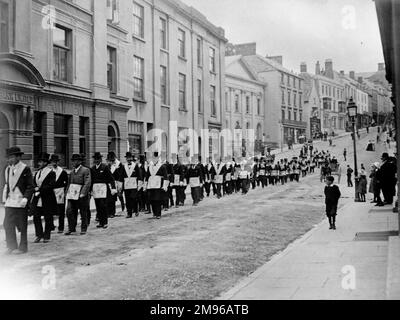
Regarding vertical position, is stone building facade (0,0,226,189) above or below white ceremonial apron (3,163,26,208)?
above

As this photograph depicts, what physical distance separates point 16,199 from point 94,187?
3.50m

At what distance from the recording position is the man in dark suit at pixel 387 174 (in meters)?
13.7

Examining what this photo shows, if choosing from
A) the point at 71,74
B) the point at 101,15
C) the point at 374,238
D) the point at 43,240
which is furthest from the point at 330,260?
the point at 101,15

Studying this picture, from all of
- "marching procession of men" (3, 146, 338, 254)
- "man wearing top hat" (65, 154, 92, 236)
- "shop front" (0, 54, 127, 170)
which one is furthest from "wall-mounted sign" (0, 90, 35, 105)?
"man wearing top hat" (65, 154, 92, 236)

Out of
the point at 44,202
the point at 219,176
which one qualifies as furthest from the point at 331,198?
the point at 219,176

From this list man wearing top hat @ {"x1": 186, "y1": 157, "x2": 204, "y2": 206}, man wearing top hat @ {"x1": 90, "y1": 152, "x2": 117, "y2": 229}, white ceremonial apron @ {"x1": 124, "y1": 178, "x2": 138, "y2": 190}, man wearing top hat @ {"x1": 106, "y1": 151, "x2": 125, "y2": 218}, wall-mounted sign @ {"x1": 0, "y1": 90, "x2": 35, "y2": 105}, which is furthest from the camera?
man wearing top hat @ {"x1": 186, "y1": 157, "x2": 204, "y2": 206}

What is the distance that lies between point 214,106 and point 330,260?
23256 mm

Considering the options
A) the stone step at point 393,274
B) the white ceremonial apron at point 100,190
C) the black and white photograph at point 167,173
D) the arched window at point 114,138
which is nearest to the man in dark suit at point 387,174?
the black and white photograph at point 167,173

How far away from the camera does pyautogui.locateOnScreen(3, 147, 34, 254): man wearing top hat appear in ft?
27.5

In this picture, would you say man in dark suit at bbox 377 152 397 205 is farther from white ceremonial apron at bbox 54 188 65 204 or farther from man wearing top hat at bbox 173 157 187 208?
white ceremonial apron at bbox 54 188 65 204

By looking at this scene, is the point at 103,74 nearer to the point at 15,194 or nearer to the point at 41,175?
the point at 41,175

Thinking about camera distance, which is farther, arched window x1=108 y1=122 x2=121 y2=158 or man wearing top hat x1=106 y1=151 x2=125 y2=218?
arched window x1=108 y1=122 x2=121 y2=158

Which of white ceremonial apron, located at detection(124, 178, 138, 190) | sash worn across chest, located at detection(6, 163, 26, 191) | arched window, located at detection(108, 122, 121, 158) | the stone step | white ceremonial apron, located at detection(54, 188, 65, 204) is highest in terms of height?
arched window, located at detection(108, 122, 121, 158)

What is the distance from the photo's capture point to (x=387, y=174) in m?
13.9
